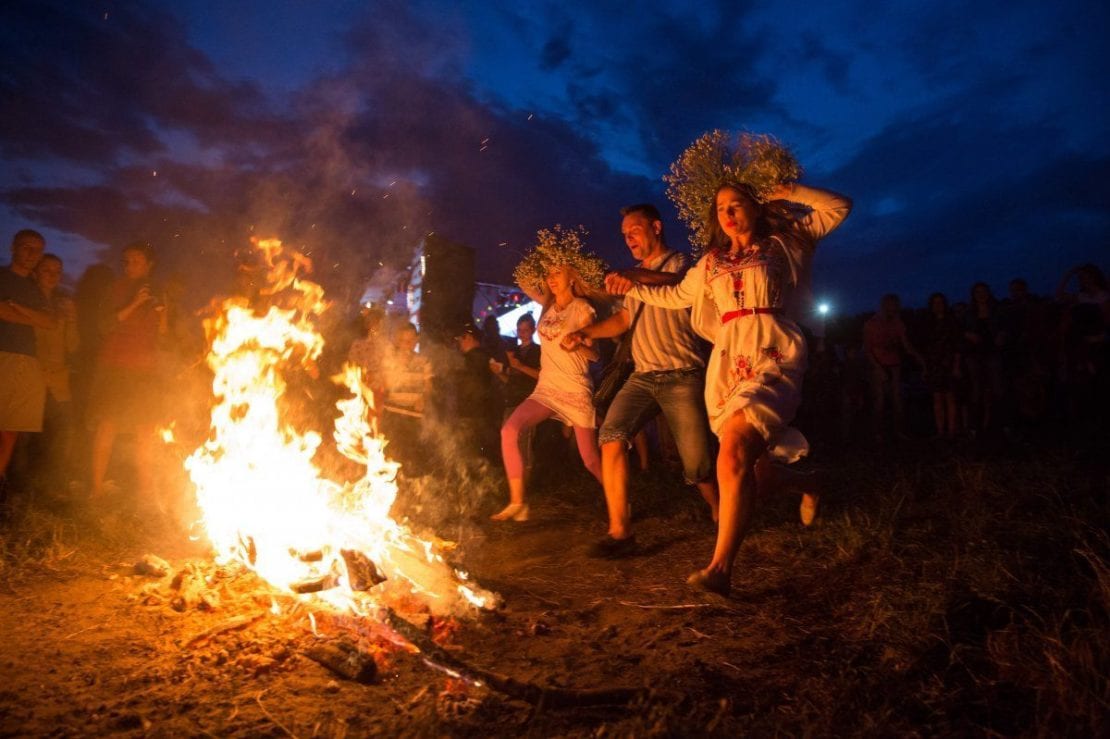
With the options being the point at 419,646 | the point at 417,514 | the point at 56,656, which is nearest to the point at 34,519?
the point at 56,656

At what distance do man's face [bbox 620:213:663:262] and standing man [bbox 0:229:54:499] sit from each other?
4.65m

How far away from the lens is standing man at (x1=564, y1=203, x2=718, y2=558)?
430 centimetres

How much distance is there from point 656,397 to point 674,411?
6.8 inches

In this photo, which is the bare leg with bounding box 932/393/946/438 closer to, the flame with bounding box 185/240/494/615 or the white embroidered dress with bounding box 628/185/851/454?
the white embroidered dress with bounding box 628/185/851/454

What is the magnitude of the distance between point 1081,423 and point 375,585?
963 centimetres

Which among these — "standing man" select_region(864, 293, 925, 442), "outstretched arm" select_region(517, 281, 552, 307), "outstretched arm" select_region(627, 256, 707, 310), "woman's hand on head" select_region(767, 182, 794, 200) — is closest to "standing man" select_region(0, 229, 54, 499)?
"outstretched arm" select_region(517, 281, 552, 307)

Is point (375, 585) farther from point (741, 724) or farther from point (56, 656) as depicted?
point (741, 724)

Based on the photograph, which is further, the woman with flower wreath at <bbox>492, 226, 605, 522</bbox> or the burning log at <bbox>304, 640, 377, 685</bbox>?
the woman with flower wreath at <bbox>492, 226, 605, 522</bbox>

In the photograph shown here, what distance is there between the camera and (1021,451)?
7.09 metres

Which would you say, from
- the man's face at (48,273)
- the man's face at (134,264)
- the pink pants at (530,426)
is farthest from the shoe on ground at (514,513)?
the man's face at (48,273)

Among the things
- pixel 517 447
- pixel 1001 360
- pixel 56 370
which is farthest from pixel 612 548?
pixel 1001 360

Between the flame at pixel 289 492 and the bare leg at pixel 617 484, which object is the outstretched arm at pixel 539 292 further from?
the bare leg at pixel 617 484

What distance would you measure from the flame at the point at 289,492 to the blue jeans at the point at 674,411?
4.73ft

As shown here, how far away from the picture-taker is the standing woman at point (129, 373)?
18.0 ft
